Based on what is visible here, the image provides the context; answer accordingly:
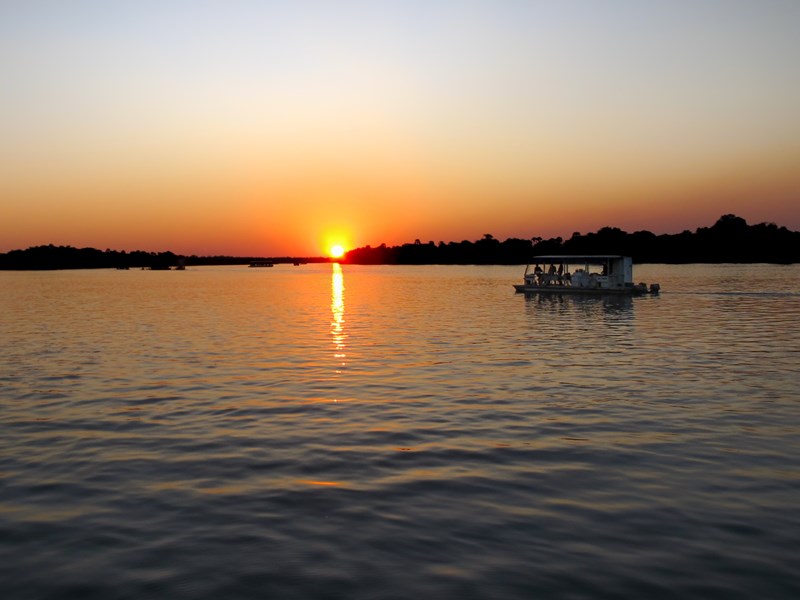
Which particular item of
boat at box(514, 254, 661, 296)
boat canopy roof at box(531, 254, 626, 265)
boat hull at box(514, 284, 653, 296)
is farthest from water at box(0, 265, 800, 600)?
boat canopy roof at box(531, 254, 626, 265)

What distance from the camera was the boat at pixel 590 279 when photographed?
7694cm

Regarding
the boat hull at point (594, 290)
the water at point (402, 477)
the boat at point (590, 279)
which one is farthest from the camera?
the boat at point (590, 279)

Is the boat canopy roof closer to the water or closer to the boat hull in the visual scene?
the boat hull

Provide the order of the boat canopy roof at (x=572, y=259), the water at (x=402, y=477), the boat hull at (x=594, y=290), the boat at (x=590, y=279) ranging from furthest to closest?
the boat canopy roof at (x=572, y=259), the boat at (x=590, y=279), the boat hull at (x=594, y=290), the water at (x=402, y=477)

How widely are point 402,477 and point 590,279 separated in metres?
69.3

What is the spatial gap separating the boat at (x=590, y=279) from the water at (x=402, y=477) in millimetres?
47755

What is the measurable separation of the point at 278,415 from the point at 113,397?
6315 mm

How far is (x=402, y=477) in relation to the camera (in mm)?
12727

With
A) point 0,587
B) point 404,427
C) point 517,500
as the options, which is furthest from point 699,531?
point 0,587

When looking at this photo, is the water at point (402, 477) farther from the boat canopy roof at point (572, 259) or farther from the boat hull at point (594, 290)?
the boat canopy roof at point (572, 259)

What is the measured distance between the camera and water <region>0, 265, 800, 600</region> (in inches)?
341

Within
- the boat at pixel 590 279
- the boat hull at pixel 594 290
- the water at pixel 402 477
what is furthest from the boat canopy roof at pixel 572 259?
the water at pixel 402 477

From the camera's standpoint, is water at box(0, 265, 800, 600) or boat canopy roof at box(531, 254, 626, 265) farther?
boat canopy roof at box(531, 254, 626, 265)

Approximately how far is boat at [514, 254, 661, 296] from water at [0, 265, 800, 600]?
157 ft
